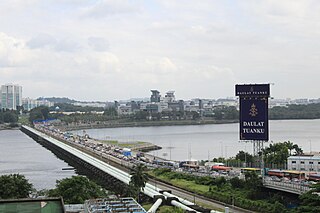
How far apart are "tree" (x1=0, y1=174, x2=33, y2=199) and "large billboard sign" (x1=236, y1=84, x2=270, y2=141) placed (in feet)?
32.8

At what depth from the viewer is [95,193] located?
64.2 ft

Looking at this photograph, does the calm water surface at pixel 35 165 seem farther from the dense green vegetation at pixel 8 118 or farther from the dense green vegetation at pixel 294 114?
the dense green vegetation at pixel 294 114

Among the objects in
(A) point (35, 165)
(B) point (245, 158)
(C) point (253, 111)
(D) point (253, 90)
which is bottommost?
(A) point (35, 165)

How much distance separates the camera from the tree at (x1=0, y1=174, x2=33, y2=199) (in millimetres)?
19234

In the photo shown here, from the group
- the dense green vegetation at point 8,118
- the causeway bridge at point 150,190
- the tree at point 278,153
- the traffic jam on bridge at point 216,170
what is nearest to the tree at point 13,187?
the causeway bridge at point 150,190

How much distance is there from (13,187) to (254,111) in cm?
1120

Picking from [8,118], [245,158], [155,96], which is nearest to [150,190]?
[245,158]

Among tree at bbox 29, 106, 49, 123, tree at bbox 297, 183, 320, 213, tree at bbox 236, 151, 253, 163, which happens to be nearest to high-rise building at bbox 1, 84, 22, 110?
tree at bbox 29, 106, 49, 123

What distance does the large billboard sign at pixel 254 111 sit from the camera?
22828mm

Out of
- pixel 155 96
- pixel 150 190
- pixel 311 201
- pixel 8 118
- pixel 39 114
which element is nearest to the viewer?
pixel 311 201

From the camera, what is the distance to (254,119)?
2303 cm

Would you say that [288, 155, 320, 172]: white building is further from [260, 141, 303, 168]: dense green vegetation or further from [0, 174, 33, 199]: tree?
[0, 174, 33, 199]: tree

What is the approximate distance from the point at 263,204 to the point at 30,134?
211 feet

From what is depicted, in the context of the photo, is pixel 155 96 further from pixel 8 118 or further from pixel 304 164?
pixel 304 164
